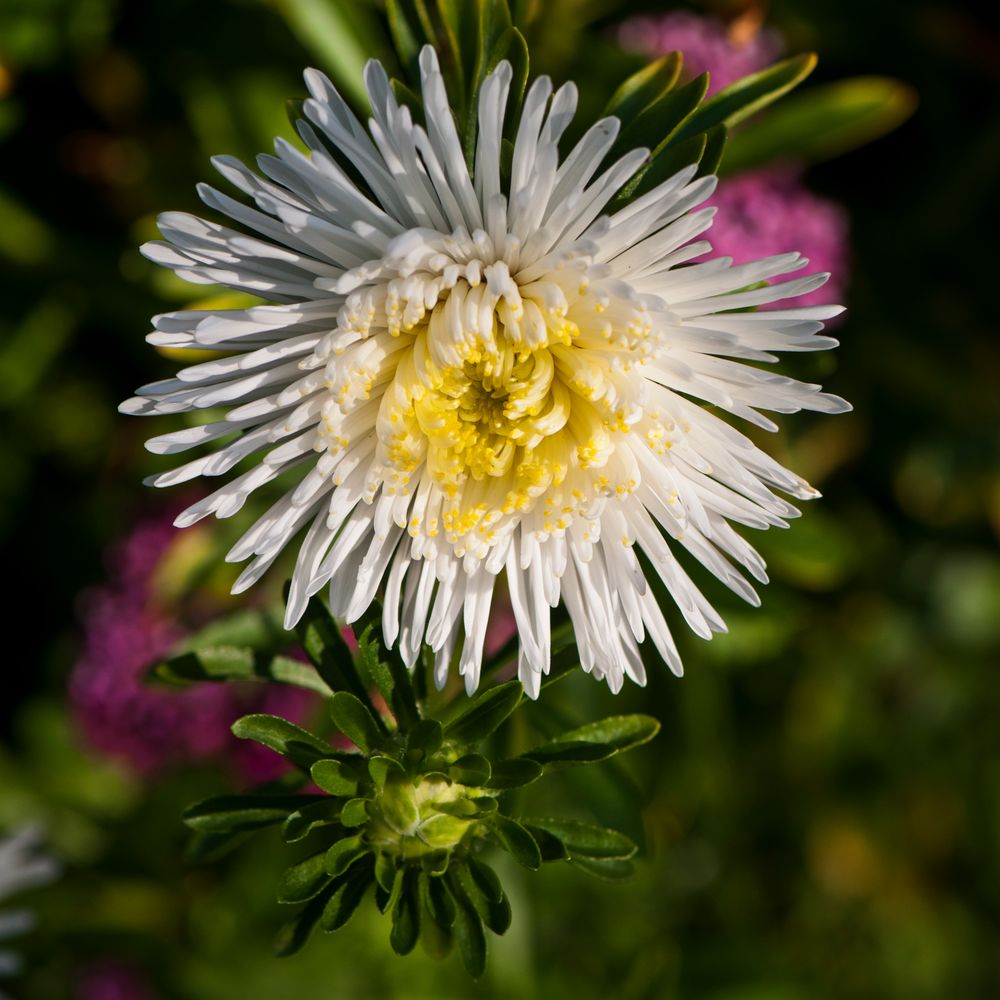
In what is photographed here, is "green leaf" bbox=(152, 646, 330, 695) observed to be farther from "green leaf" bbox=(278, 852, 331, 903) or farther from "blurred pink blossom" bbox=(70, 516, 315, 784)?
"blurred pink blossom" bbox=(70, 516, 315, 784)

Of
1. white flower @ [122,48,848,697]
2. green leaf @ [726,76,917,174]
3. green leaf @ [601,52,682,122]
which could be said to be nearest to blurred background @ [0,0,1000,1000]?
green leaf @ [726,76,917,174]

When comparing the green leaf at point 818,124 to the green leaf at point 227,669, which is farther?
the green leaf at point 818,124

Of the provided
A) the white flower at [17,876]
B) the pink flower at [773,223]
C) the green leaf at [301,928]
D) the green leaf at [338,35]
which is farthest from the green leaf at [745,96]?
the white flower at [17,876]

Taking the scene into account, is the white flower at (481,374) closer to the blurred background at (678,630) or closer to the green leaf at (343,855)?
the green leaf at (343,855)

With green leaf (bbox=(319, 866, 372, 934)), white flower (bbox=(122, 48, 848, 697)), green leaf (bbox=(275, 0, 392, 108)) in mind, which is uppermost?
green leaf (bbox=(275, 0, 392, 108))

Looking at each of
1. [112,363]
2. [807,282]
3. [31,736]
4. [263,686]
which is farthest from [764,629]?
[31,736]
